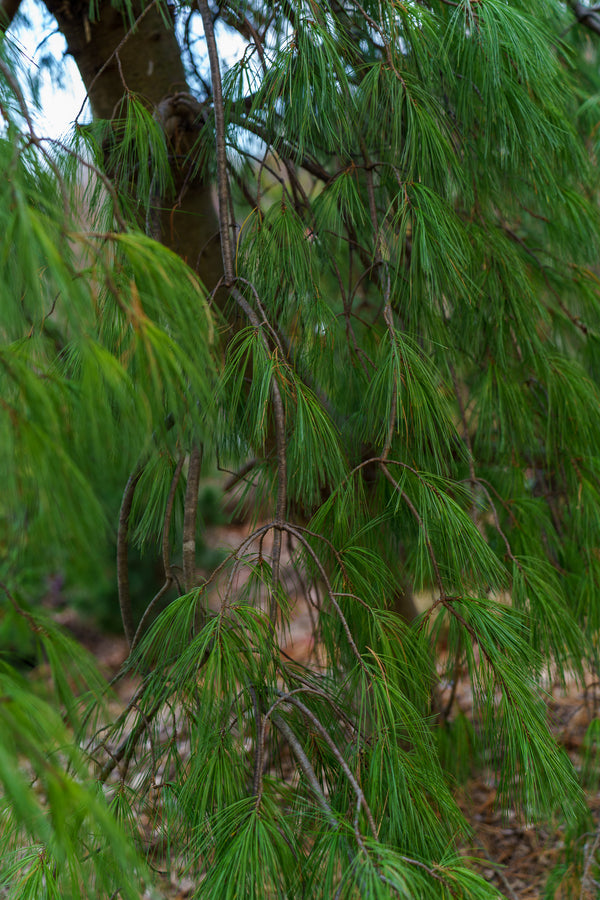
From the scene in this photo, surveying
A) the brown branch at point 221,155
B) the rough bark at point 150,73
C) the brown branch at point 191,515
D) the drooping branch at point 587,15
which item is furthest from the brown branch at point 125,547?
the drooping branch at point 587,15

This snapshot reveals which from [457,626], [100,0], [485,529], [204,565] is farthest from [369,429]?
[204,565]

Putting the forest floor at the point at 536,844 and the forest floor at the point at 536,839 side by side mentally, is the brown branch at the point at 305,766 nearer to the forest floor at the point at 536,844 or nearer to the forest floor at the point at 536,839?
the forest floor at the point at 536,839

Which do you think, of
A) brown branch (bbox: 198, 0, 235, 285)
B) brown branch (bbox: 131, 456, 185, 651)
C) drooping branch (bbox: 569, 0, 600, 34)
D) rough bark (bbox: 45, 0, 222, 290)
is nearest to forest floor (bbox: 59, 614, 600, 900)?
brown branch (bbox: 131, 456, 185, 651)

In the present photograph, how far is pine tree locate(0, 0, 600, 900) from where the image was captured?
21.5 inches

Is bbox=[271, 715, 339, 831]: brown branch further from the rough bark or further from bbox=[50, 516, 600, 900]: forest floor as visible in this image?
the rough bark

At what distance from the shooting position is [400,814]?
632mm

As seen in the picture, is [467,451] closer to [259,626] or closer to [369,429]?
[369,429]

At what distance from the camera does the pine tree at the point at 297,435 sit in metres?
0.55

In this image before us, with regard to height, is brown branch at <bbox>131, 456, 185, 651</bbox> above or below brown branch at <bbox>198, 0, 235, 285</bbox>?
below

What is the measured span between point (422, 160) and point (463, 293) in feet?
0.57

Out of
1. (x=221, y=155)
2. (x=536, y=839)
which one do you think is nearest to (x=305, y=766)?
(x=221, y=155)

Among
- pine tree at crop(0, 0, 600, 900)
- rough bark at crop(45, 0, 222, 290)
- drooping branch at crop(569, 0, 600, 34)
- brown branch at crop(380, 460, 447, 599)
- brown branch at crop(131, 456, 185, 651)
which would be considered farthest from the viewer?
drooping branch at crop(569, 0, 600, 34)

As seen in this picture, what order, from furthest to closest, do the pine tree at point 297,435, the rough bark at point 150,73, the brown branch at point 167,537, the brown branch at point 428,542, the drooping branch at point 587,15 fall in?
1. the drooping branch at point 587,15
2. the rough bark at point 150,73
3. the brown branch at point 167,537
4. the brown branch at point 428,542
5. the pine tree at point 297,435

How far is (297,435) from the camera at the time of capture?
78cm
